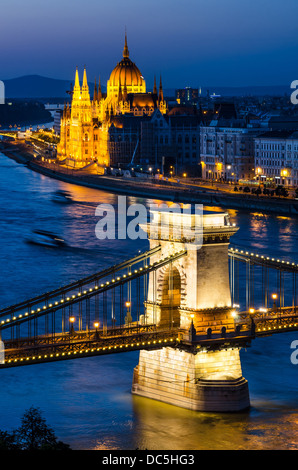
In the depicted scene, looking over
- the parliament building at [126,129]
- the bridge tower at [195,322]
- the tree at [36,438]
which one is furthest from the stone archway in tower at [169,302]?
the parliament building at [126,129]

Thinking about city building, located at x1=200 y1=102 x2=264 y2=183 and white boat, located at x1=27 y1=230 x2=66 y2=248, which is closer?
white boat, located at x1=27 y1=230 x2=66 y2=248

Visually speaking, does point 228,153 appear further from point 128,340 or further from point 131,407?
point 128,340

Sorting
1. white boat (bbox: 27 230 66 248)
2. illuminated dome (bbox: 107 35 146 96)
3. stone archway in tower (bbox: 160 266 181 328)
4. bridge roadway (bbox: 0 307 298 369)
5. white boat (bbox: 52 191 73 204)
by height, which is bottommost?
white boat (bbox: 52 191 73 204)

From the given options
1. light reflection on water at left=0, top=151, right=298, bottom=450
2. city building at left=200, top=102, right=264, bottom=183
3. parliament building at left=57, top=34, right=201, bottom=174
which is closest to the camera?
light reflection on water at left=0, top=151, right=298, bottom=450

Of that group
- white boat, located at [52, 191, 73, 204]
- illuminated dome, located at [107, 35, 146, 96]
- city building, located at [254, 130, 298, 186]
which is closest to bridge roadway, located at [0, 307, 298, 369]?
white boat, located at [52, 191, 73, 204]

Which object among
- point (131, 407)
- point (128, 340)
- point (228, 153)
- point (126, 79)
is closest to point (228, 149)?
point (228, 153)

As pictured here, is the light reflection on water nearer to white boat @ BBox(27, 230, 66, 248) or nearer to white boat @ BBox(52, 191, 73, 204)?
white boat @ BBox(27, 230, 66, 248)
